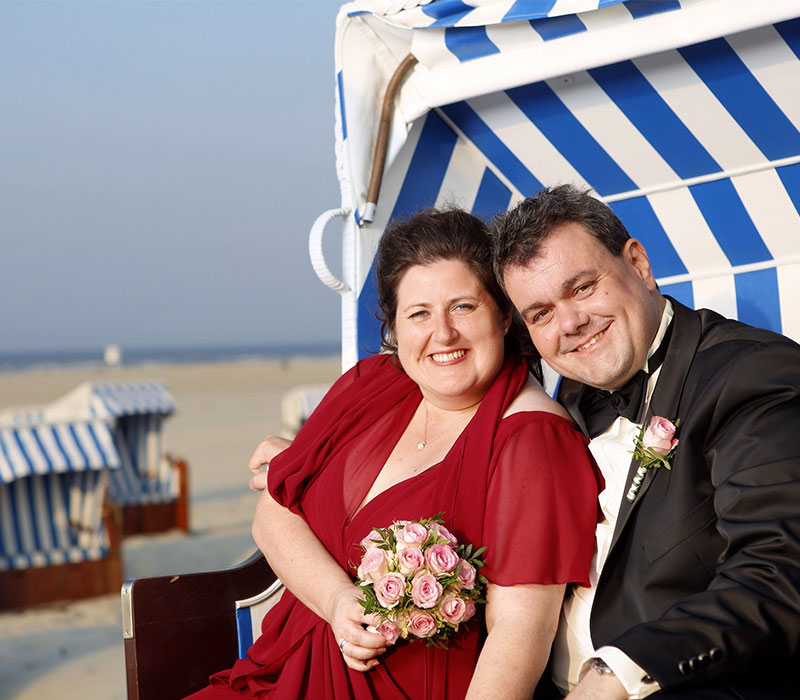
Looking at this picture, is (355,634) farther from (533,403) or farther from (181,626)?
(181,626)

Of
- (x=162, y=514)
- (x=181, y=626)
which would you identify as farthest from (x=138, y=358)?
(x=181, y=626)

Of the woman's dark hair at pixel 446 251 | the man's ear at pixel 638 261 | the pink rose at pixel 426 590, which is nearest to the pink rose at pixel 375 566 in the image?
the pink rose at pixel 426 590

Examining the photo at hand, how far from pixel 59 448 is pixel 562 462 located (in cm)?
590

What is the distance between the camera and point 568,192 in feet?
8.60

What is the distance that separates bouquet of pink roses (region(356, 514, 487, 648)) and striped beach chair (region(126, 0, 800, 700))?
129cm

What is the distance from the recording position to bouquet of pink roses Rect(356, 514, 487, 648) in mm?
2375

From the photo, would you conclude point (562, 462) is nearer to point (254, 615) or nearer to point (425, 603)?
point (425, 603)

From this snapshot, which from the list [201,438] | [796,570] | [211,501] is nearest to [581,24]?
[796,570]

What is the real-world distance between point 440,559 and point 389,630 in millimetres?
283

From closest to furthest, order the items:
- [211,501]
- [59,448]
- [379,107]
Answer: [379,107] < [59,448] < [211,501]

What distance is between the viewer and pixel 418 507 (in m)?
2.70

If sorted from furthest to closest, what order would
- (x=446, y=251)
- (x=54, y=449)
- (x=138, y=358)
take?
(x=138, y=358)
(x=54, y=449)
(x=446, y=251)

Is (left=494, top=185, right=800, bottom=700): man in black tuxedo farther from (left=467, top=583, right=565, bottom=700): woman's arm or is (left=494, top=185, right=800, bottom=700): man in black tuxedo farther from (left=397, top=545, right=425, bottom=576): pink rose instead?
(left=397, top=545, right=425, bottom=576): pink rose

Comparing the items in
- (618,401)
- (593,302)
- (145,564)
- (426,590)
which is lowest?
(145,564)
